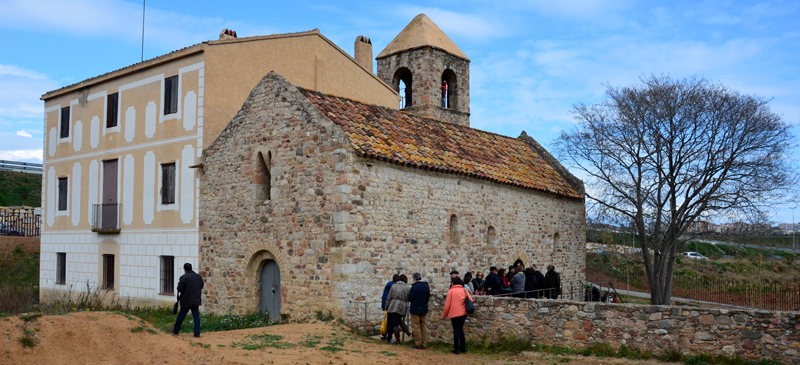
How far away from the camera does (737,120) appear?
66.1ft

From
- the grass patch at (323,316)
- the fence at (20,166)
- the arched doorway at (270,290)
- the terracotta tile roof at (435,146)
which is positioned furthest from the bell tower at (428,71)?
the fence at (20,166)

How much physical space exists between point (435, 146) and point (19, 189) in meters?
→ 34.9

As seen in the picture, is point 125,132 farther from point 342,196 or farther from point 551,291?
point 551,291

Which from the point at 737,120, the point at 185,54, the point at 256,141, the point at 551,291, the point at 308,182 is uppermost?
the point at 185,54

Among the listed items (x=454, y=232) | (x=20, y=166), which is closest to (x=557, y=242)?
(x=454, y=232)

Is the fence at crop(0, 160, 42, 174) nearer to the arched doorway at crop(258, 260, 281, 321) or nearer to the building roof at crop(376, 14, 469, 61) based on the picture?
the building roof at crop(376, 14, 469, 61)

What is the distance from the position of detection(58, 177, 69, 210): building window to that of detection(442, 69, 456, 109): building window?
50.3ft

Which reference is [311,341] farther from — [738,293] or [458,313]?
[738,293]

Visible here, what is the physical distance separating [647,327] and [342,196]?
6.60 metres

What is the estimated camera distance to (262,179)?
15594 millimetres

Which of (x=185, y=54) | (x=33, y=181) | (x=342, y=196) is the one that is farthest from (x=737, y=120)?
(x=33, y=181)

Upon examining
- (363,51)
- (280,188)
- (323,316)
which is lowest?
(323,316)

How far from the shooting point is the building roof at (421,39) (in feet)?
86.4

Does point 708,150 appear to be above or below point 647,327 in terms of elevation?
above
